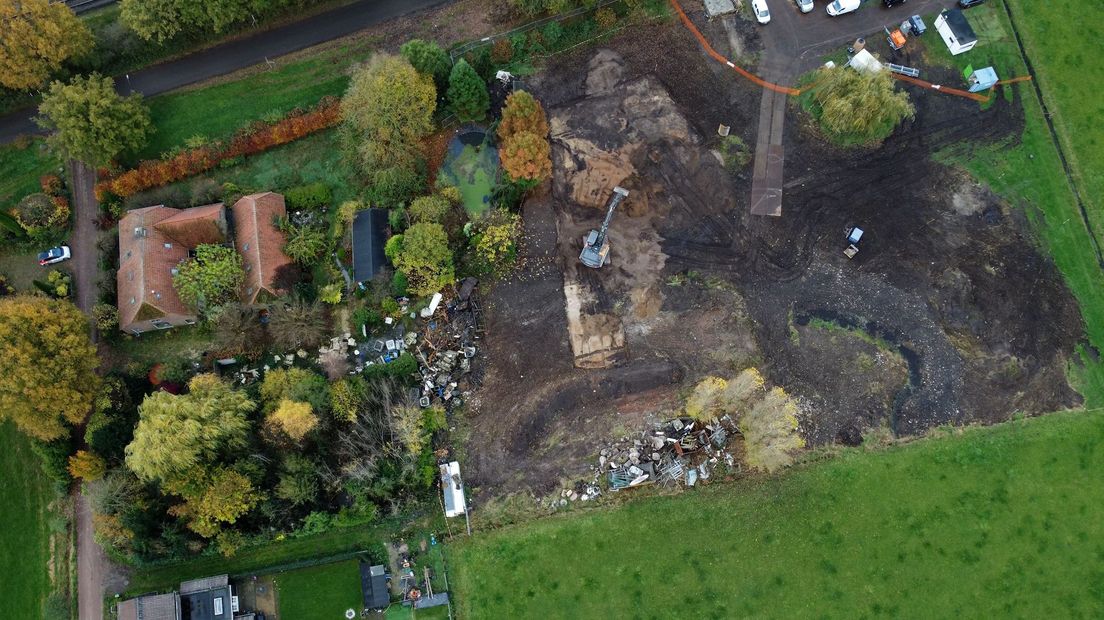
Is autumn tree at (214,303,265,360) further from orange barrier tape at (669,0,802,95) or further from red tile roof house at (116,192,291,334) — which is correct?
orange barrier tape at (669,0,802,95)

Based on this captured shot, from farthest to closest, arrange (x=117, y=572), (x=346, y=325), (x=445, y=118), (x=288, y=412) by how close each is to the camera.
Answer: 1. (x=445, y=118)
2. (x=346, y=325)
3. (x=117, y=572)
4. (x=288, y=412)

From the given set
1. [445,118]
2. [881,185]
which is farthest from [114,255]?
[881,185]

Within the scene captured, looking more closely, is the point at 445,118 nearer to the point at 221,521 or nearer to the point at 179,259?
the point at 179,259

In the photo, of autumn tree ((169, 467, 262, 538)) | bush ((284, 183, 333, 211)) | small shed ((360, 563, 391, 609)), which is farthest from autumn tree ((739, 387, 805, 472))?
bush ((284, 183, 333, 211))

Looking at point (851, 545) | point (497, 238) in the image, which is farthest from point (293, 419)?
point (851, 545)

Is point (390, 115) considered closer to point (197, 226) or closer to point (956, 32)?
point (197, 226)
